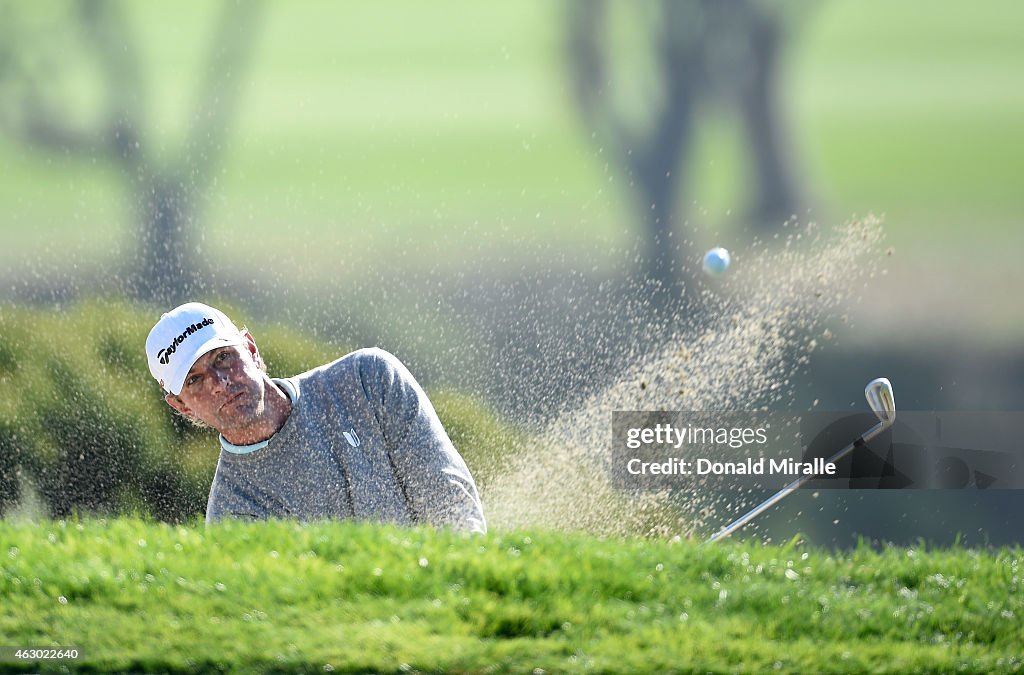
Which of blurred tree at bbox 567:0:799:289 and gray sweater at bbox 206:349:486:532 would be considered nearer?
gray sweater at bbox 206:349:486:532

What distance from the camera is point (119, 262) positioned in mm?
10695

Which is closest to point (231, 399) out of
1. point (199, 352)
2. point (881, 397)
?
point (199, 352)

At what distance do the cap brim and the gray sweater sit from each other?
0.29 m

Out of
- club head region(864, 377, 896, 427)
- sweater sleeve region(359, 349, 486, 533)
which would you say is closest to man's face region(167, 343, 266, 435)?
sweater sleeve region(359, 349, 486, 533)

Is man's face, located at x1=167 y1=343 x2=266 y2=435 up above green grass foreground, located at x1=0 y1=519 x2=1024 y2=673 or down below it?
above

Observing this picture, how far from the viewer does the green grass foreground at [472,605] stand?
273 centimetres

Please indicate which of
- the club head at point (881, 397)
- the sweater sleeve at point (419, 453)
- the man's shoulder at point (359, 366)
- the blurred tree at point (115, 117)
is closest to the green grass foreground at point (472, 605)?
the sweater sleeve at point (419, 453)

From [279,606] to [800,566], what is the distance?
1.32 m

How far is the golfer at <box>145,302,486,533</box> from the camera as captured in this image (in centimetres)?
400

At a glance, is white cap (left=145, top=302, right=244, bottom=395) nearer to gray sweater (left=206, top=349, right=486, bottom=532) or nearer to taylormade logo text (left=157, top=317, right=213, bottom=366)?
taylormade logo text (left=157, top=317, right=213, bottom=366)

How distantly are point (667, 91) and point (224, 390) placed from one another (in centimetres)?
833

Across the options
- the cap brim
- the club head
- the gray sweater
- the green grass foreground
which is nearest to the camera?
the green grass foreground

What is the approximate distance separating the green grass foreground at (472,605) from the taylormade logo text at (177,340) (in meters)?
0.65

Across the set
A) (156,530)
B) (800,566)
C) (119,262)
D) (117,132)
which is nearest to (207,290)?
(119,262)
